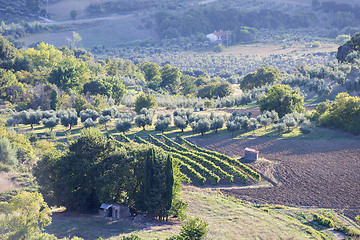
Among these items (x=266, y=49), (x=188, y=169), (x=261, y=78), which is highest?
(x=266, y=49)

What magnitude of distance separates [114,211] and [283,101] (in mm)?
32528

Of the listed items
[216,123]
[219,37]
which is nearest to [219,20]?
[219,37]

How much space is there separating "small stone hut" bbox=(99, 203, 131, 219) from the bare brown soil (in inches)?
379

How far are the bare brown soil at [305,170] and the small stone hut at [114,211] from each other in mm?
9619

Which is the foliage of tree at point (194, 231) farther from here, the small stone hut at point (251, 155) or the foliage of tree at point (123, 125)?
the foliage of tree at point (123, 125)

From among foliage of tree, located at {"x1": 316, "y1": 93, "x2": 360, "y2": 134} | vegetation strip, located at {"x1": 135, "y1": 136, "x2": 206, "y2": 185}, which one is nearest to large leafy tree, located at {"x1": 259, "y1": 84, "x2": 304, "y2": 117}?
foliage of tree, located at {"x1": 316, "y1": 93, "x2": 360, "y2": 134}

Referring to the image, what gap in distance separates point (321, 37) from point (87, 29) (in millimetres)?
86194

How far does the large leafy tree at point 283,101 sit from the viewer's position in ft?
189

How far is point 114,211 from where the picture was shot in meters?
32.7

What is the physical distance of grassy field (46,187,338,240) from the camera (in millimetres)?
29016

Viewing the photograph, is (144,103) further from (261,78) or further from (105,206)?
(105,206)

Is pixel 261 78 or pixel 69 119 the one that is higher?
pixel 261 78

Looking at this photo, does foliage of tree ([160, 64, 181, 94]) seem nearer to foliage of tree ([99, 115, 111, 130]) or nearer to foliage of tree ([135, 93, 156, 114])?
foliage of tree ([135, 93, 156, 114])

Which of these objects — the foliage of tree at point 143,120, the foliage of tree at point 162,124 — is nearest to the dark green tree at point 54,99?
the foliage of tree at point 143,120
